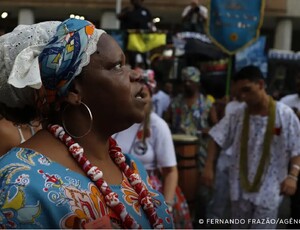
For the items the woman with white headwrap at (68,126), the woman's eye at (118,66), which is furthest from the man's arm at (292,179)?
the woman's eye at (118,66)

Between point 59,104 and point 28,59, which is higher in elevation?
point 28,59

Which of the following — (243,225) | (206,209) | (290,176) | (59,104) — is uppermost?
(59,104)

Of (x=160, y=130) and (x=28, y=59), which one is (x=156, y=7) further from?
(x=28, y=59)

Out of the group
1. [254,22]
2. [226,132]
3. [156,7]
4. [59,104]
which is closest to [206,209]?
[226,132]

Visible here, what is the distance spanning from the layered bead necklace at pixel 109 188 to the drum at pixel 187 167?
3651mm

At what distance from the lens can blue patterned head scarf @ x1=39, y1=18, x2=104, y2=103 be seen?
1.67 metres

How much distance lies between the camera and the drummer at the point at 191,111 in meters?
7.02

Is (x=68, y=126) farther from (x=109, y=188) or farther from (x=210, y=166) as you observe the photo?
(x=210, y=166)

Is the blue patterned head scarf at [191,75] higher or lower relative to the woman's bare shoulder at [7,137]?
lower

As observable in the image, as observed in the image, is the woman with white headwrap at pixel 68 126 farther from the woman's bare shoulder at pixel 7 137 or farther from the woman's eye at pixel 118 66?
the woman's bare shoulder at pixel 7 137

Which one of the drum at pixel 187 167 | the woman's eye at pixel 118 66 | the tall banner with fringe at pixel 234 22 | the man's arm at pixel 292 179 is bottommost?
the drum at pixel 187 167

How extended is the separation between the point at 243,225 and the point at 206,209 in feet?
5.16

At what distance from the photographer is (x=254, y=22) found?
6.86 metres

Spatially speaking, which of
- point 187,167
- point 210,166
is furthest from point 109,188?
point 187,167
